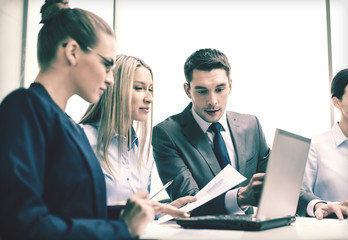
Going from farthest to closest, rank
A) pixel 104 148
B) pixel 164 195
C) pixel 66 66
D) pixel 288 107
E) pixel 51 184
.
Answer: pixel 288 107
pixel 164 195
pixel 104 148
pixel 66 66
pixel 51 184

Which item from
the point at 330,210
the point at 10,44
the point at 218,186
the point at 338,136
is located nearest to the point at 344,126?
the point at 338,136

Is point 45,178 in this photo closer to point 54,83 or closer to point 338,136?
point 54,83

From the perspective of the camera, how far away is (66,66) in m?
1.07

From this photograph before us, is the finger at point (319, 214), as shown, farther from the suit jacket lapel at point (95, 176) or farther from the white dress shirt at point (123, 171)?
the suit jacket lapel at point (95, 176)

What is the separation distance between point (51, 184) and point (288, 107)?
108 inches

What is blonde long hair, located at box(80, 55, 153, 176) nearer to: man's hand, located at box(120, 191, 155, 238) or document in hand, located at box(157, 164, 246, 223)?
document in hand, located at box(157, 164, 246, 223)

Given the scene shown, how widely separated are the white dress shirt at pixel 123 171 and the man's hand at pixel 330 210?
93cm

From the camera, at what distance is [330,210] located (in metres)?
1.69

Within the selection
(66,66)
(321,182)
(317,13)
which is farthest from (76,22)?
(317,13)

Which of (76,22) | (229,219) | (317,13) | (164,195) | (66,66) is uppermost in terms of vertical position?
(317,13)

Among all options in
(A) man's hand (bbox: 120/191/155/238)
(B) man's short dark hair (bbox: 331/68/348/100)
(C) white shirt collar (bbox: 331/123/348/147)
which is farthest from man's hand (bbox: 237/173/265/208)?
(B) man's short dark hair (bbox: 331/68/348/100)

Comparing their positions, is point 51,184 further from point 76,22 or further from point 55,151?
point 76,22

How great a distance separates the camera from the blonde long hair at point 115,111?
1.77 metres

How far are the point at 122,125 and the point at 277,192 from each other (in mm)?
927
